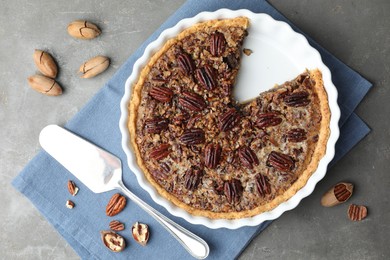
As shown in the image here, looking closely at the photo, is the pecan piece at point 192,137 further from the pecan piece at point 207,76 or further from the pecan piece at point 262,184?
the pecan piece at point 262,184

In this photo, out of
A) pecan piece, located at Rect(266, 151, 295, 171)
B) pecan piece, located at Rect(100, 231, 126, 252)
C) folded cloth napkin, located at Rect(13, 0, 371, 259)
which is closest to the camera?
pecan piece, located at Rect(266, 151, 295, 171)

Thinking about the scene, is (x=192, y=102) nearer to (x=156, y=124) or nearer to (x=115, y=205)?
(x=156, y=124)

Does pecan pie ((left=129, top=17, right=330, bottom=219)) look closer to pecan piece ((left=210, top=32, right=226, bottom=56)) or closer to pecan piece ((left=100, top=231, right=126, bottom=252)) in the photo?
pecan piece ((left=210, top=32, right=226, bottom=56))

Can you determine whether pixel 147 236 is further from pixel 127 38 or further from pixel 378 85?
pixel 378 85

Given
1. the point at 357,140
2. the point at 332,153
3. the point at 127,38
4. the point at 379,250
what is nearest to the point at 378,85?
the point at 357,140

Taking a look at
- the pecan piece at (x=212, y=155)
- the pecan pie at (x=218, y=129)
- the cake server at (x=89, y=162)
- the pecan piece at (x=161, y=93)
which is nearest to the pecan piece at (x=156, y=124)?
the pecan pie at (x=218, y=129)

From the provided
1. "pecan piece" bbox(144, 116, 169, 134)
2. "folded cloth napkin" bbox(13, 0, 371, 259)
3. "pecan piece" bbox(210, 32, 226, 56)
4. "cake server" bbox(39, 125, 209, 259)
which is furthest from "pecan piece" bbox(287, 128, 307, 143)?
"cake server" bbox(39, 125, 209, 259)
